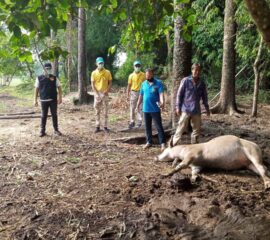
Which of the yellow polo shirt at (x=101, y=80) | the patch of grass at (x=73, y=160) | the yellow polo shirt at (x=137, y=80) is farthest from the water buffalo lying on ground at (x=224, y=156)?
the yellow polo shirt at (x=137, y=80)

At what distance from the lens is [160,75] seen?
21719 mm

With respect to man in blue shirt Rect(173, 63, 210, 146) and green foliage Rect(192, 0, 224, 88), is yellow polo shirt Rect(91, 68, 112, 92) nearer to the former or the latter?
man in blue shirt Rect(173, 63, 210, 146)

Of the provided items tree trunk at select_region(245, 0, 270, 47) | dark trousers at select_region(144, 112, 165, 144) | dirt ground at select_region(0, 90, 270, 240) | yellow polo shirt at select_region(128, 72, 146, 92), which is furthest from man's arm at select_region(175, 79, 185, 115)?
tree trunk at select_region(245, 0, 270, 47)

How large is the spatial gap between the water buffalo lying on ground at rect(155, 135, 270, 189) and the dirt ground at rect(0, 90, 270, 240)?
0.16 meters

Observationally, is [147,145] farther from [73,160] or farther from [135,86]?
[135,86]

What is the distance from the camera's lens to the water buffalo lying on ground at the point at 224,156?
6500 millimetres

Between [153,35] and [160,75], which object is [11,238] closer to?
[153,35]

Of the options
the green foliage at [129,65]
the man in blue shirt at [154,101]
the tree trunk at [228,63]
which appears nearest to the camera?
the man in blue shirt at [154,101]

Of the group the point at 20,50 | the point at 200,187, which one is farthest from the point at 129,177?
the point at 20,50

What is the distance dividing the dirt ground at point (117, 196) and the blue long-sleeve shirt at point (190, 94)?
1.22 m

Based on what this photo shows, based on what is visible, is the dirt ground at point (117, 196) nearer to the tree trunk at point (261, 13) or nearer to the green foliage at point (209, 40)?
the tree trunk at point (261, 13)

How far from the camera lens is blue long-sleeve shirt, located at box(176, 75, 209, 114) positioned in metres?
7.84

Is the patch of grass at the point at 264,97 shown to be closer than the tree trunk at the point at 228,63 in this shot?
No

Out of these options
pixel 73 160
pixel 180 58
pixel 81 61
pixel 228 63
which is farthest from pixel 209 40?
pixel 73 160
